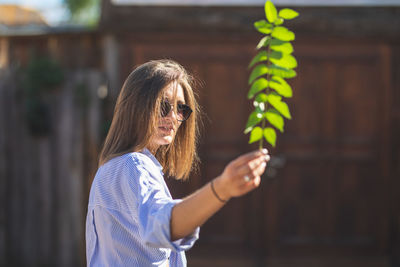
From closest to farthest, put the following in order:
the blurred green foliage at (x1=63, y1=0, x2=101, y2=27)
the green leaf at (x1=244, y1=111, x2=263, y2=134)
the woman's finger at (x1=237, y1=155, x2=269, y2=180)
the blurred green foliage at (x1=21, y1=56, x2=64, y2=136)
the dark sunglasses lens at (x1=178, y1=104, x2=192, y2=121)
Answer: the woman's finger at (x1=237, y1=155, x2=269, y2=180), the green leaf at (x1=244, y1=111, x2=263, y2=134), the dark sunglasses lens at (x1=178, y1=104, x2=192, y2=121), the blurred green foliage at (x1=21, y1=56, x2=64, y2=136), the blurred green foliage at (x1=63, y1=0, x2=101, y2=27)

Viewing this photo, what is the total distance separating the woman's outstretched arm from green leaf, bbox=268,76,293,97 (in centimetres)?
28

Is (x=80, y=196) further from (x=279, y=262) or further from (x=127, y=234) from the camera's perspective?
(x=127, y=234)

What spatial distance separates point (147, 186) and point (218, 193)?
0.82ft

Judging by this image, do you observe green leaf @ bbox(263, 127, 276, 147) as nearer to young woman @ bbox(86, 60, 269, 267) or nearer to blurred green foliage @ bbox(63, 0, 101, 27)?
young woman @ bbox(86, 60, 269, 267)

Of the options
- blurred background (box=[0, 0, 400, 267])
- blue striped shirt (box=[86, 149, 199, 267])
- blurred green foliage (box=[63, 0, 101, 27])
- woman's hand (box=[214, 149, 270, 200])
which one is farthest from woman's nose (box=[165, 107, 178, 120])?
blurred green foliage (box=[63, 0, 101, 27])

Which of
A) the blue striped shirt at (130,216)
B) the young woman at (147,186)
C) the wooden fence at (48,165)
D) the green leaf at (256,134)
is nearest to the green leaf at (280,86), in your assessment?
the green leaf at (256,134)

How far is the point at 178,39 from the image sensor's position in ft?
18.6

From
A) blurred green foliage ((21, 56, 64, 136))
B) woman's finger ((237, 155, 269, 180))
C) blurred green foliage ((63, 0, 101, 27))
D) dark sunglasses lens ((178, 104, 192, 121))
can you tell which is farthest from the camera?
blurred green foliage ((63, 0, 101, 27))

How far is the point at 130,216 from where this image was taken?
157 cm

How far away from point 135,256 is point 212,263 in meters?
4.13

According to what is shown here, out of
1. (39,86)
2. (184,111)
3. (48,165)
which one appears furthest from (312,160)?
(184,111)

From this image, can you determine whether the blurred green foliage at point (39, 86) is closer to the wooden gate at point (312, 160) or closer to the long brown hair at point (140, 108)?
the wooden gate at point (312, 160)

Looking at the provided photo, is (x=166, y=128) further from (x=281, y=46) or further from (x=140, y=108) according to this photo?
(x=281, y=46)

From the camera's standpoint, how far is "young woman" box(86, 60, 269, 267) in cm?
134
